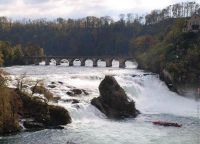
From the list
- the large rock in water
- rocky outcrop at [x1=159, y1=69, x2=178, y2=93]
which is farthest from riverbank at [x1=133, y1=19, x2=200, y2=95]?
the large rock in water

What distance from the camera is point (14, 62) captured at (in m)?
158

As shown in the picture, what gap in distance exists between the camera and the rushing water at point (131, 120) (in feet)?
177

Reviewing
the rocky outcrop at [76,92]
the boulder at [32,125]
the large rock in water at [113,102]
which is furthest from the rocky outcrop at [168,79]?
the boulder at [32,125]

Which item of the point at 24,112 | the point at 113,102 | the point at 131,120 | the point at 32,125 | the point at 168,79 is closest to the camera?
the point at 32,125

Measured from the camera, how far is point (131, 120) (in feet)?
220

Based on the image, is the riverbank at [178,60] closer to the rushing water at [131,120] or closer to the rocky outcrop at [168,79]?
the rocky outcrop at [168,79]

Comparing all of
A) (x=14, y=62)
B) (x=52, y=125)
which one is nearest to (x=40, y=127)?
(x=52, y=125)

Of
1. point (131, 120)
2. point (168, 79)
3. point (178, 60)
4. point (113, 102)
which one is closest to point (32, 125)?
point (131, 120)

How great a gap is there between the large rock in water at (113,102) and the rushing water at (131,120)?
60.1 inches

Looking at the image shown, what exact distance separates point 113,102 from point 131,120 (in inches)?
188

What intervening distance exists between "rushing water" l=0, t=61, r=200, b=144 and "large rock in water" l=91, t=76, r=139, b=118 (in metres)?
1.53

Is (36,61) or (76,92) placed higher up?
(36,61)

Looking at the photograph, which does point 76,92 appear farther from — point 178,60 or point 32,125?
point 178,60

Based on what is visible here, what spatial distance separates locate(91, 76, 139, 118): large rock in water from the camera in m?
69.3
